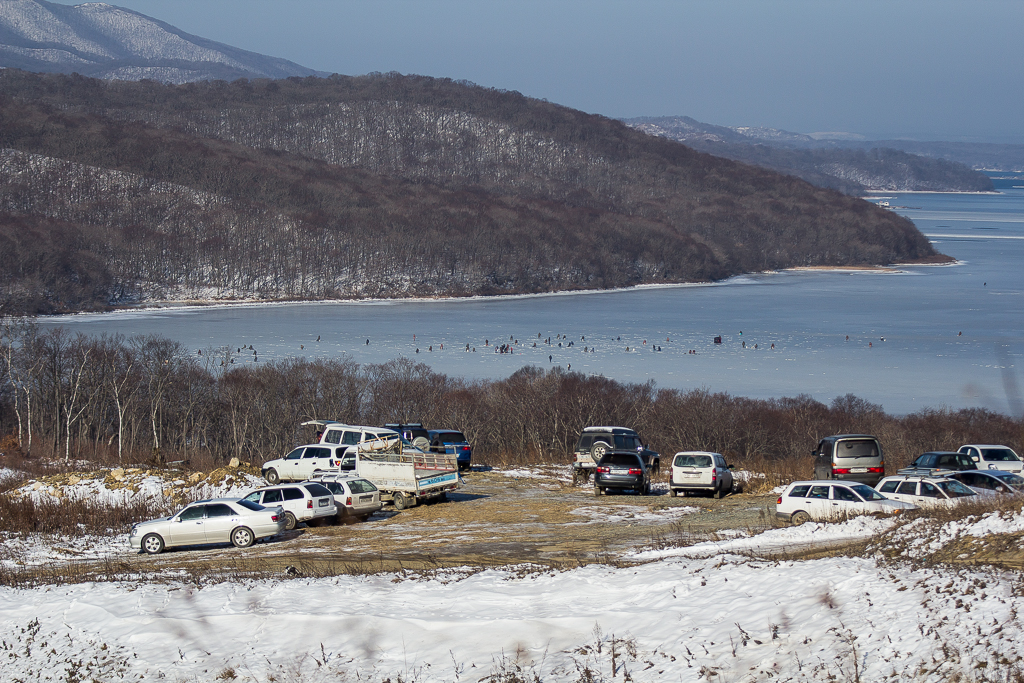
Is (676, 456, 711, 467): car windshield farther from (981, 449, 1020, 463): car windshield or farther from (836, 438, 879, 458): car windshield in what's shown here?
(981, 449, 1020, 463): car windshield

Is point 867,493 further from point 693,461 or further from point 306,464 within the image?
point 306,464

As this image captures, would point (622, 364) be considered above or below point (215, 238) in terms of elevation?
below

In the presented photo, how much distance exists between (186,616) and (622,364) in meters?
68.9

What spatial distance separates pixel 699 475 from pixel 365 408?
43.6 m

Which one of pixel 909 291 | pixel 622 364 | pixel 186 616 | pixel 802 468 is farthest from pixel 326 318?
pixel 186 616

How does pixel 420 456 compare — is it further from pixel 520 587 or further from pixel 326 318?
pixel 326 318

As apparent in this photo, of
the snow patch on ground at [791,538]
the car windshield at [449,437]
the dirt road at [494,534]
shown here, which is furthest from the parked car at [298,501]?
the car windshield at [449,437]

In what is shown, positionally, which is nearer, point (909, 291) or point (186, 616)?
point (186, 616)

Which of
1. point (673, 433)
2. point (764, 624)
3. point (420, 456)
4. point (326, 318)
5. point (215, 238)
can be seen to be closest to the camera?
point (764, 624)

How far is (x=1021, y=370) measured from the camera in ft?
231

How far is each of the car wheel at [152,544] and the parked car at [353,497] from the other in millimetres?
4091

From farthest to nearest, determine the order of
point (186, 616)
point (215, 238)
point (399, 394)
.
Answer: point (215, 238), point (399, 394), point (186, 616)

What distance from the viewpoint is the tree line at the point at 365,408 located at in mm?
55562

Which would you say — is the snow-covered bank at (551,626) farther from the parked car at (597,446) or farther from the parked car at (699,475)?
the parked car at (597,446)
